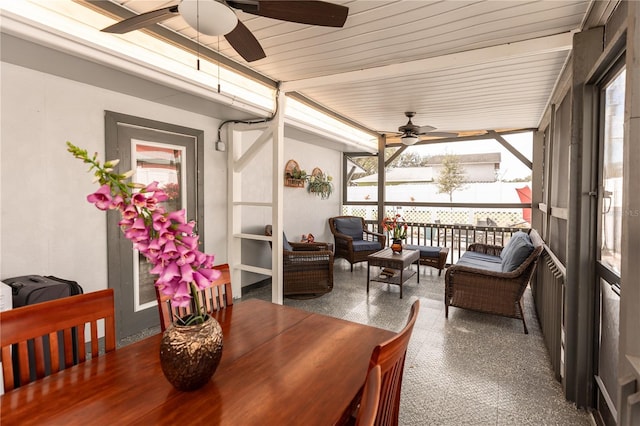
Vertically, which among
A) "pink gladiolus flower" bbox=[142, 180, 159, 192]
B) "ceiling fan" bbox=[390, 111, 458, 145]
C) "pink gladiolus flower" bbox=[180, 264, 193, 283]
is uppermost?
"ceiling fan" bbox=[390, 111, 458, 145]

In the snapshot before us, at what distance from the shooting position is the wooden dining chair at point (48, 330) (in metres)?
1.15

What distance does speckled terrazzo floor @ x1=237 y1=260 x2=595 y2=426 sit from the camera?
2.08 m

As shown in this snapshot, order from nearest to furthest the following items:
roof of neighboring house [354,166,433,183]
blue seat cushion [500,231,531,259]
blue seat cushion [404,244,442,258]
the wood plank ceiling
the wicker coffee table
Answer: the wood plank ceiling < blue seat cushion [500,231,531,259] < the wicker coffee table < blue seat cushion [404,244,442,258] < roof of neighboring house [354,166,433,183]

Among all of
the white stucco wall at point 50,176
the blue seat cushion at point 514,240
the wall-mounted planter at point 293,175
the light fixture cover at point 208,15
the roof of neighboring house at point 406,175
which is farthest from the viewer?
the roof of neighboring house at point 406,175

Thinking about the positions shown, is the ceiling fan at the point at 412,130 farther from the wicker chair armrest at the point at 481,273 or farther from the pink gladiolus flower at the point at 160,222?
the pink gladiolus flower at the point at 160,222

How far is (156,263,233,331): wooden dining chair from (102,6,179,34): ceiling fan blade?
4.41 ft

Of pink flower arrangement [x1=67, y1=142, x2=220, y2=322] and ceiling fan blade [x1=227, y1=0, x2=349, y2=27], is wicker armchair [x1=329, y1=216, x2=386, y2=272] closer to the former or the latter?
ceiling fan blade [x1=227, y1=0, x2=349, y2=27]

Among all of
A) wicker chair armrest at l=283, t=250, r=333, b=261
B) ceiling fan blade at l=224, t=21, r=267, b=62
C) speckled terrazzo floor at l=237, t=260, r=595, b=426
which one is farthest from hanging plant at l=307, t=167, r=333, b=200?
ceiling fan blade at l=224, t=21, r=267, b=62

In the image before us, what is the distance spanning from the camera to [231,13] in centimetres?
148

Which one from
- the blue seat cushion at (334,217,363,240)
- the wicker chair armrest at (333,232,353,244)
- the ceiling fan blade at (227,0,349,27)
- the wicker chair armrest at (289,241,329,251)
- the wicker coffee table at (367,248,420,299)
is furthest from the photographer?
the blue seat cushion at (334,217,363,240)

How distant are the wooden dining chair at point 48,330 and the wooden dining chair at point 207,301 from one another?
0.70ft

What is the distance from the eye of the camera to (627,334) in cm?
124

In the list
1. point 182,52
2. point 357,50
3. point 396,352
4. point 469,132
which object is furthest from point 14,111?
point 469,132

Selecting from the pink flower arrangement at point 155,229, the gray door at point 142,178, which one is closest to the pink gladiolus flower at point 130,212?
the pink flower arrangement at point 155,229
